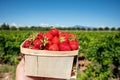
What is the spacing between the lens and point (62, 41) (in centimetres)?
162

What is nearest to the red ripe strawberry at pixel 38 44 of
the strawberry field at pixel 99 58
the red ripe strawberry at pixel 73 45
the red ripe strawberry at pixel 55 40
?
the red ripe strawberry at pixel 55 40

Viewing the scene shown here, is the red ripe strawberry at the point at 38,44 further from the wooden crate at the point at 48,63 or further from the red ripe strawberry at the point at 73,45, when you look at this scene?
the red ripe strawberry at the point at 73,45

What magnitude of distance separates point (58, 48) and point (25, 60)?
0.23 metres

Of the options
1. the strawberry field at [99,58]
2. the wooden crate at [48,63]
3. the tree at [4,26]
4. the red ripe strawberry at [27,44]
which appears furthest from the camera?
the tree at [4,26]

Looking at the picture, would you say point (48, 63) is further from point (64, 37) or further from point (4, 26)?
point (4, 26)

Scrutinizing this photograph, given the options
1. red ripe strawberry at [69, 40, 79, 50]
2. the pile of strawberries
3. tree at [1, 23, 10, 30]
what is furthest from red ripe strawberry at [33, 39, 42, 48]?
tree at [1, 23, 10, 30]

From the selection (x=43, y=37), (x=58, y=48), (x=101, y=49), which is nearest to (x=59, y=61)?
(x=58, y=48)

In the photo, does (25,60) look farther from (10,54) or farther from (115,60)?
(10,54)

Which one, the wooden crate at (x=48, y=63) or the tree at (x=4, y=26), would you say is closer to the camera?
the wooden crate at (x=48, y=63)

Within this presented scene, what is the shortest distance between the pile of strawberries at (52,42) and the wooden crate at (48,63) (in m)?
0.05

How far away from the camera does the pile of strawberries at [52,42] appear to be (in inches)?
59.5

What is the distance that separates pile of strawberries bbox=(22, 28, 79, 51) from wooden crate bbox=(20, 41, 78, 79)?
49 mm

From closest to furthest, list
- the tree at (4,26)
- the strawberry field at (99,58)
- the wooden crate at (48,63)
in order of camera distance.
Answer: the wooden crate at (48,63)
the strawberry field at (99,58)
the tree at (4,26)

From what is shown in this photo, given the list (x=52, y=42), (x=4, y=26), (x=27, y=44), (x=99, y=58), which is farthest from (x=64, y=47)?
(x=4, y=26)
